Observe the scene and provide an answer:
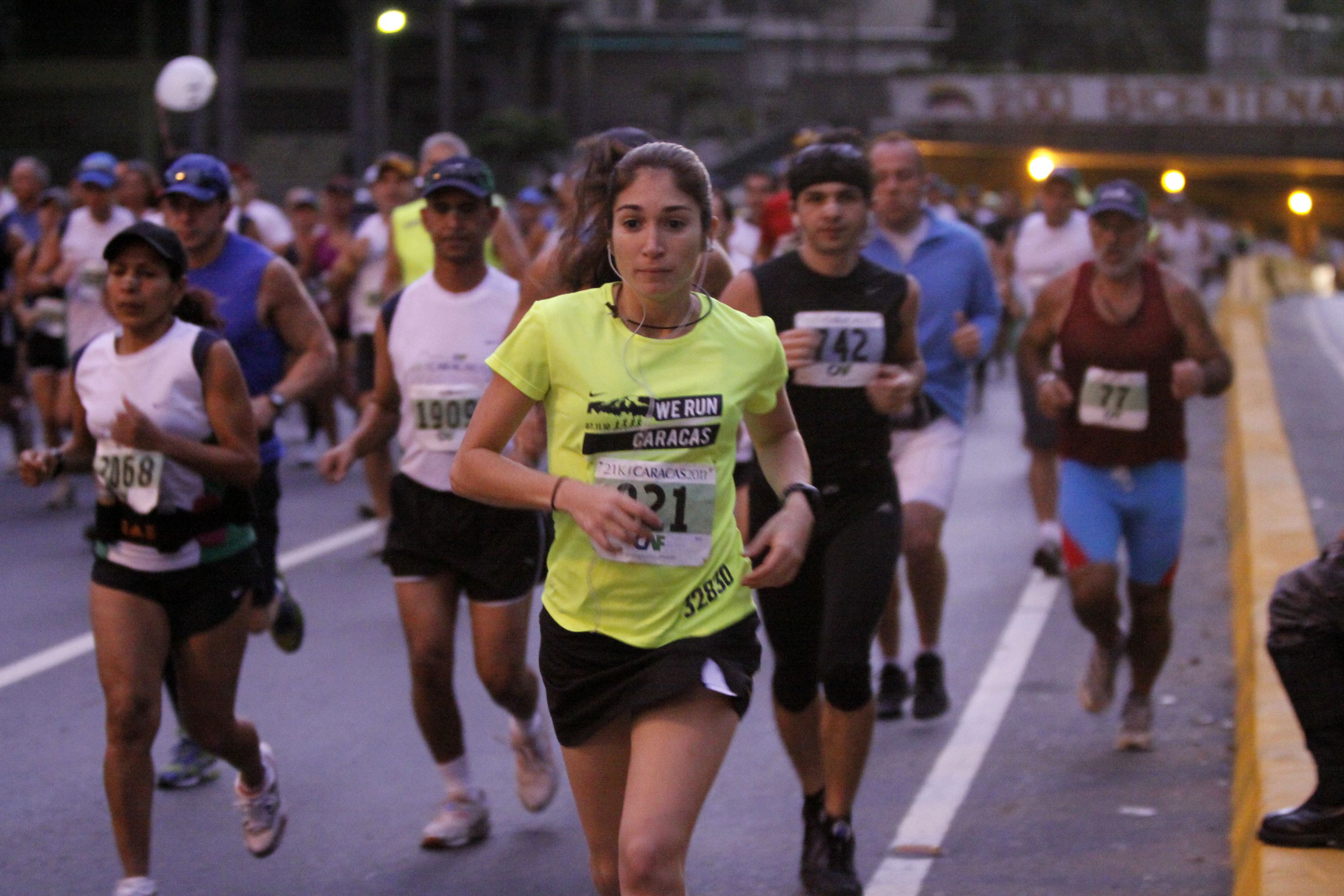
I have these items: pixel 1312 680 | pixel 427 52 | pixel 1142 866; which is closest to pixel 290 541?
pixel 1142 866

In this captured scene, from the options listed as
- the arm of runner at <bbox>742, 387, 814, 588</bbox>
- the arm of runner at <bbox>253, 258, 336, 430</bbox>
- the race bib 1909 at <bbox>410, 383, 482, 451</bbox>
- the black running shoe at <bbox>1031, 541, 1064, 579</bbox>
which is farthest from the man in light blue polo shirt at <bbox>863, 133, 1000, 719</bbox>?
the arm of runner at <bbox>742, 387, 814, 588</bbox>

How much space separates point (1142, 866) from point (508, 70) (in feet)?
164

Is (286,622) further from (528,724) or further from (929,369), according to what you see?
(929,369)

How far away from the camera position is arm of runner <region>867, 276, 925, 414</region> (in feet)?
18.6

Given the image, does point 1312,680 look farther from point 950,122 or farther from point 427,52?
point 950,122

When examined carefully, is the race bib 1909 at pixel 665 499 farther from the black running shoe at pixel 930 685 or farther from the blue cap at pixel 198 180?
the black running shoe at pixel 930 685

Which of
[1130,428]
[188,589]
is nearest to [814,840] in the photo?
[188,589]

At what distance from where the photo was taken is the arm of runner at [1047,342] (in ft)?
22.7

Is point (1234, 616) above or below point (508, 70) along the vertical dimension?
below

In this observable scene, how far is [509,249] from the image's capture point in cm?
851

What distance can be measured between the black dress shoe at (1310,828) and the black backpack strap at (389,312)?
301 centimetres

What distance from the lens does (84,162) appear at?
12.8m

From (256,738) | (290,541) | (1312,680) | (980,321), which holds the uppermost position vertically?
(980,321)

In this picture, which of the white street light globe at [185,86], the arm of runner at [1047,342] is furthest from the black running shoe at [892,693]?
the white street light globe at [185,86]
